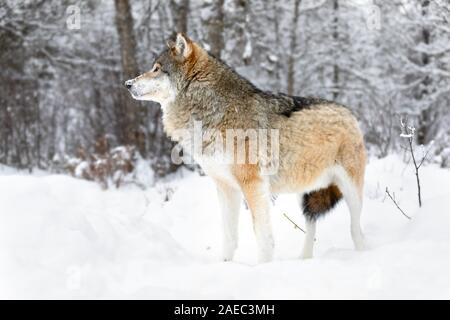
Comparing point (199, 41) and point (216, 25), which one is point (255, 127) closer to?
point (216, 25)

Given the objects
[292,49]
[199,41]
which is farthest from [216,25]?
[292,49]

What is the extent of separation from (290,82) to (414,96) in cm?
434

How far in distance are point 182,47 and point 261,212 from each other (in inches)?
63.4

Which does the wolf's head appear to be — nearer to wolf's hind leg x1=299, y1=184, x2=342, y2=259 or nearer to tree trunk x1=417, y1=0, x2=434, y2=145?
wolf's hind leg x1=299, y1=184, x2=342, y2=259

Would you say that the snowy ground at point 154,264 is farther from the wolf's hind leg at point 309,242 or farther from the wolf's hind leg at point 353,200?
the wolf's hind leg at point 309,242

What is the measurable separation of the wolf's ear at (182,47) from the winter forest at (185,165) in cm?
154

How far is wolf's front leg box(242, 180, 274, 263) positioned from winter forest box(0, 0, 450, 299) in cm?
56

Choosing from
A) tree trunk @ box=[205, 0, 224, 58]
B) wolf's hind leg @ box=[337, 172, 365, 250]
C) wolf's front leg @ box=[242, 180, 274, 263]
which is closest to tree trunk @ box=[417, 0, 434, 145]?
tree trunk @ box=[205, 0, 224, 58]

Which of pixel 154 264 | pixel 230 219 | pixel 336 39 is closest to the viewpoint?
pixel 154 264

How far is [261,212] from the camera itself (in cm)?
454

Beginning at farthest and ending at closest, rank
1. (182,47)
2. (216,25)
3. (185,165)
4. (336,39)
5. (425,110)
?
1. (336,39)
2. (425,110)
3. (185,165)
4. (216,25)
5. (182,47)

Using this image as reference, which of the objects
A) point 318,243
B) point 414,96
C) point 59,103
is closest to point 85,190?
point 318,243

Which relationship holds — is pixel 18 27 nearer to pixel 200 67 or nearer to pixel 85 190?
pixel 85 190

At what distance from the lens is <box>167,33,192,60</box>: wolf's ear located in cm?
468
